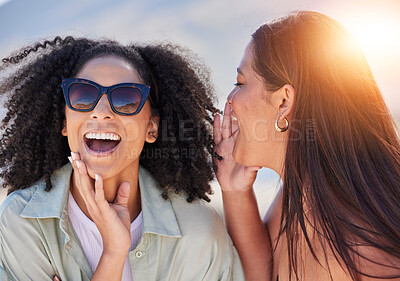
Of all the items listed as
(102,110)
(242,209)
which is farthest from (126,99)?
(242,209)

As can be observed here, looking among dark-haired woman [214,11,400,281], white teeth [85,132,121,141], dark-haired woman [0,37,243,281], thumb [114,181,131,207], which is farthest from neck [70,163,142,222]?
dark-haired woman [214,11,400,281]

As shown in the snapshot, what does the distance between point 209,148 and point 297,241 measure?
90 cm

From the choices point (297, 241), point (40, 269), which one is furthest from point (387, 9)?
point (40, 269)

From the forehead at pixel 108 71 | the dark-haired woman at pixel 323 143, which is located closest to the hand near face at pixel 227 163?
the dark-haired woman at pixel 323 143

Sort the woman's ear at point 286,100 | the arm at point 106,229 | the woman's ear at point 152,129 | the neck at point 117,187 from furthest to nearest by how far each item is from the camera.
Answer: the woman's ear at point 152,129 < the neck at point 117,187 < the woman's ear at point 286,100 < the arm at point 106,229

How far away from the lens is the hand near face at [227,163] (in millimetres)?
3025

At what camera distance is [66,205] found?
2682mm

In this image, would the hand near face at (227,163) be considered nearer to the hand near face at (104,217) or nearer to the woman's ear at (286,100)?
the woman's ear at (286,100)

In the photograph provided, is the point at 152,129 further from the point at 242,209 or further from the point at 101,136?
the point at 242,209

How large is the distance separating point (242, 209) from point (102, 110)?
1112 mm

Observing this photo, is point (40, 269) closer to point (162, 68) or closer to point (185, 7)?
point (162, 68)

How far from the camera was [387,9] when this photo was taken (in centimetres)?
562

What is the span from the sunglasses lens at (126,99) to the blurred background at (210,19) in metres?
0.68

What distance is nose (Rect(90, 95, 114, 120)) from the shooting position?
8.38ft
